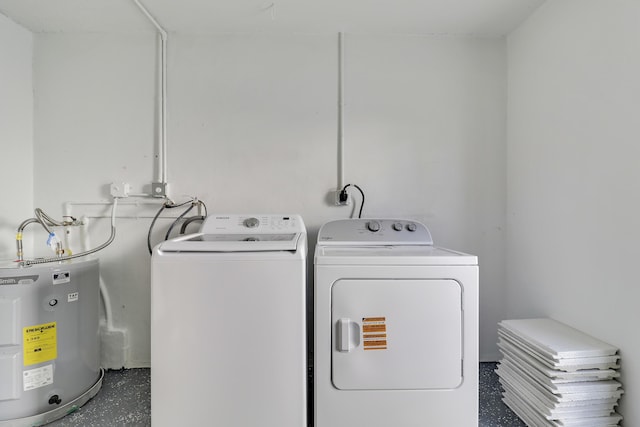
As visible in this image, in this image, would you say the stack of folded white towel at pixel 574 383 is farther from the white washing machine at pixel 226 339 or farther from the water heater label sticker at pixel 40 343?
the water heater label sticker at pixel 40 343

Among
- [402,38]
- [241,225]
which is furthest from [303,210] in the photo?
[402,38]

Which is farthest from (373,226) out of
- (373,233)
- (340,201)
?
(340,201)

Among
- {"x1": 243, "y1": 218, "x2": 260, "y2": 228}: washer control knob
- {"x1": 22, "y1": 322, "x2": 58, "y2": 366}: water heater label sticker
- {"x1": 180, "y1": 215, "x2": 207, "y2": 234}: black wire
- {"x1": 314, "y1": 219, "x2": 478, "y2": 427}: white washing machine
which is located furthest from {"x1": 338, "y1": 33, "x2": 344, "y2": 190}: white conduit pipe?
{"x1": 22, "y1": 322, "x2": 58, "y2": 366}: water heater label sticker

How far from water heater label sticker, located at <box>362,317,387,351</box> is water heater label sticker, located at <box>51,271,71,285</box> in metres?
1.49

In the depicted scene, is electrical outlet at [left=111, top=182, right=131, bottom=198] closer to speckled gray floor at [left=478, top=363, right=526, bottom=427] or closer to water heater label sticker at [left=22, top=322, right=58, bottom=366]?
water heater label sticker at [left=22, top=322, right=58, bottom=366]

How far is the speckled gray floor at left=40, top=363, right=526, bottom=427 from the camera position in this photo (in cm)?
138

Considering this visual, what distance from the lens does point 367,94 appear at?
190 centimetres

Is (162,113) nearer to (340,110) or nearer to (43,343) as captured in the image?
(340,110)

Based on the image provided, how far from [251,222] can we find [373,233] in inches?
27.9

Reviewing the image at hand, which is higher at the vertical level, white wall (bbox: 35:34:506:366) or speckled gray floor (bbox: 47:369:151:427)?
white wall (bbox: 35:34:506:366)

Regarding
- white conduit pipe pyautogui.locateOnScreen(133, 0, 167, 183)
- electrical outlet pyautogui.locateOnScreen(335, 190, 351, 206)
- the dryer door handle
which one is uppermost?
white conduit pipe pyautogui.locateOnScreen(133, 0, 167, 183)

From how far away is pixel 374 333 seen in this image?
1.16 metres

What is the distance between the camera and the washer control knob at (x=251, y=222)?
1.65 metres

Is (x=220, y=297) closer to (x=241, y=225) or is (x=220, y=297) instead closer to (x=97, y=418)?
(x=241, y=225)
